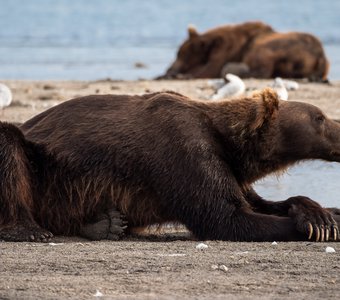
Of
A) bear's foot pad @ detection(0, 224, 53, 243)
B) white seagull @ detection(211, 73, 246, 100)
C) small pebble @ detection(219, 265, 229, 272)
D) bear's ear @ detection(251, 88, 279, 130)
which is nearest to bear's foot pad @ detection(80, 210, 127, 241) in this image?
bear's foot pad @ detection(0, 224, 53, 243)

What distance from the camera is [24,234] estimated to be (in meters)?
7.17

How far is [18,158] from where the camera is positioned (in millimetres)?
7344

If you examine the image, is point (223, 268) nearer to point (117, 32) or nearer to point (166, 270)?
point (166, 270)

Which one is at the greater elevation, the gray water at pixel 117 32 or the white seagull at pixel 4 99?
the white seagull at pixel 4 99

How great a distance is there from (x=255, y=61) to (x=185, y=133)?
12.9 metres

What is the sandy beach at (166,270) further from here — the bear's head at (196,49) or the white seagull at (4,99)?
the bear's head at (196,49)

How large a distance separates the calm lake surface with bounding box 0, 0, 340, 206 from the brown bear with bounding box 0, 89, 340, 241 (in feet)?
3.78

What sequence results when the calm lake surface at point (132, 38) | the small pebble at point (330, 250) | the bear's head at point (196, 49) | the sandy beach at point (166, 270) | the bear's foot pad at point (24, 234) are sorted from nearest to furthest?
the sandy beach at point (166, 270), the small pebble at point (330, 250), the bear's foot pad at point (24, 234), the calm lake surface at point (132, 38), the bear's head at point (196, 49)

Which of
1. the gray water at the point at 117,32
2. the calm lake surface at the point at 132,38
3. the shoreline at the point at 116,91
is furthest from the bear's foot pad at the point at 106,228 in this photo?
the gray water at the point at 117,32

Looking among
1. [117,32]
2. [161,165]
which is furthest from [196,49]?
[117,32]

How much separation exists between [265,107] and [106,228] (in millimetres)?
1474

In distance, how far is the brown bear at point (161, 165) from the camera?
7262 mm

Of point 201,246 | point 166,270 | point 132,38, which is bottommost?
point 132,38

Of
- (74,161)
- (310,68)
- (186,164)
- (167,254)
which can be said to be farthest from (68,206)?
(310,68)
